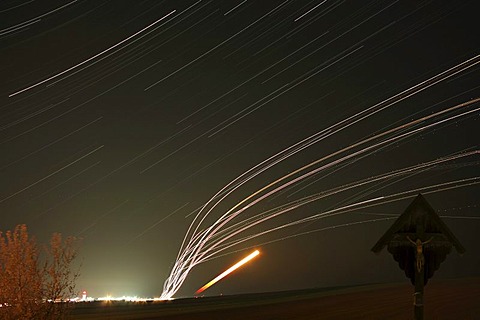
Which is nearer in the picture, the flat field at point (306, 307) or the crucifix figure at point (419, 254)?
the crucifix figure at point (419, 254)

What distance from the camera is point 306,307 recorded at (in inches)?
1384

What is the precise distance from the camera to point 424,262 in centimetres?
848

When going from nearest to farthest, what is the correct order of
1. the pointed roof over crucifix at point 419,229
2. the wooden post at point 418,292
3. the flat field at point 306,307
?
the pointed roof over crucifix at point 419,229, the wooden post at point 418,292, the flat field at point 306,307

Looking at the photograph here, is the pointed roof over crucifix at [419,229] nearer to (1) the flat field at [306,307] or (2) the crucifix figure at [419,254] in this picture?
(2) the crucifix figure at [419,254]

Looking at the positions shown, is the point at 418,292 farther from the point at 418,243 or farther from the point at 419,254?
the point at 418,243

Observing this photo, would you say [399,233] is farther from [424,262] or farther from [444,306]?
[444,306]

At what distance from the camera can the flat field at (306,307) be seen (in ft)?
95.4

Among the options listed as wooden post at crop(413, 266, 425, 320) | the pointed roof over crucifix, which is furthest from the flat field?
the pointed roof over crucifix

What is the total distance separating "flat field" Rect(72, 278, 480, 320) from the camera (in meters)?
→ 29.1

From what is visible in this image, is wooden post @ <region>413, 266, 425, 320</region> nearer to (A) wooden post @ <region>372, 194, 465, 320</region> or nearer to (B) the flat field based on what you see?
(A) wooden post @ <region>372, 194, 465, 320</region>

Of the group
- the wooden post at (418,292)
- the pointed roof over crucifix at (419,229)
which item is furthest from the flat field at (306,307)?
the pointed roof over crucifix at (419,229)

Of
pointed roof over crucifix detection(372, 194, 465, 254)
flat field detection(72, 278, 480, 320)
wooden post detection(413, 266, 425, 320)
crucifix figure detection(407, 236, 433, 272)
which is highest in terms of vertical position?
flat field detection(72, 278, 480, 320)

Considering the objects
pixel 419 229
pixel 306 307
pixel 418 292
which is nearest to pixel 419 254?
pixel 419 229

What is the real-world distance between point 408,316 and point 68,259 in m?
14.9
